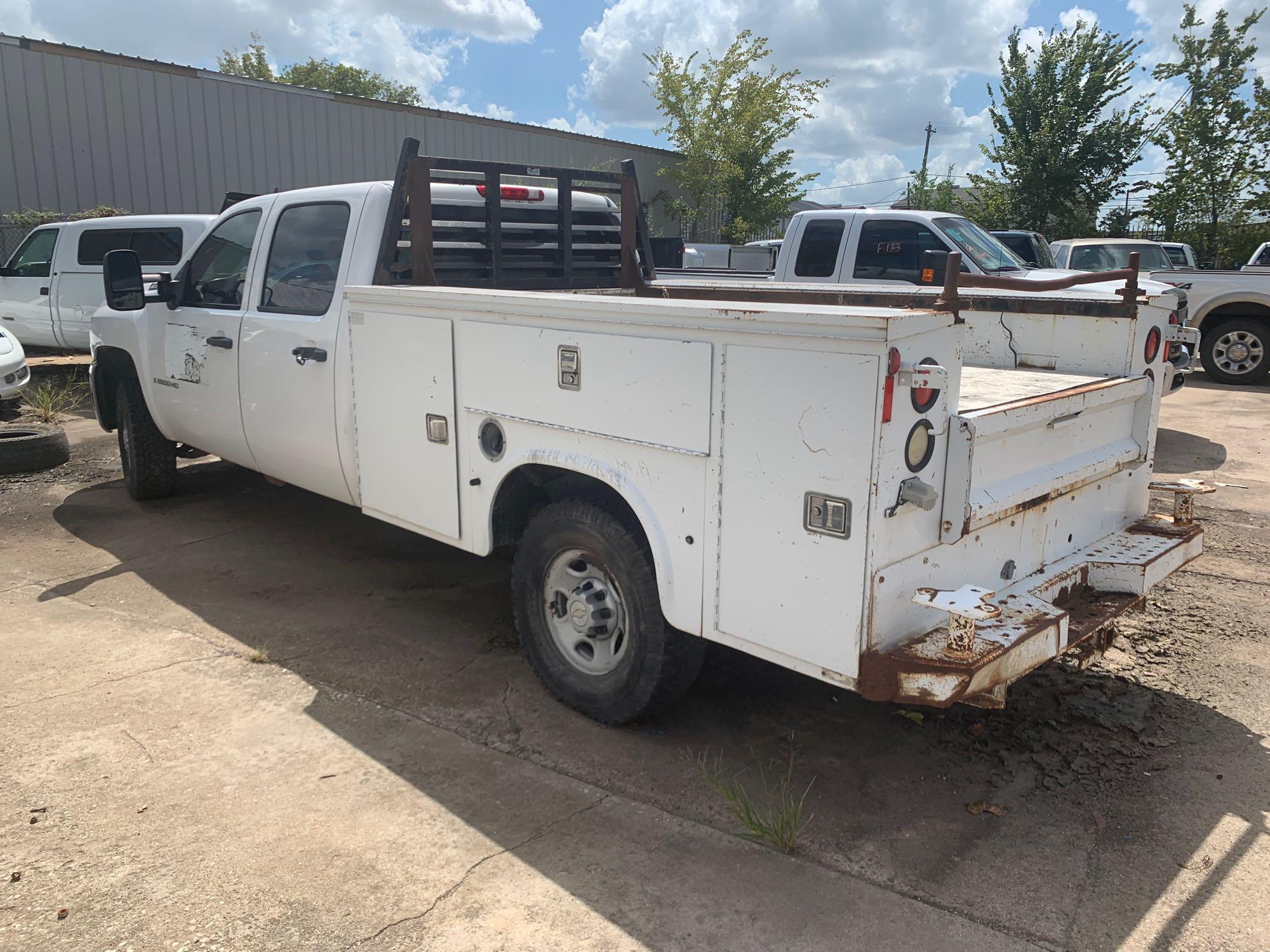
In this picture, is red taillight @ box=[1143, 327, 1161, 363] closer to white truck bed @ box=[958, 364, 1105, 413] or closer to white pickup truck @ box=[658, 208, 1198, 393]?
white truck bed @ box=[958, 364, 1105, 413]

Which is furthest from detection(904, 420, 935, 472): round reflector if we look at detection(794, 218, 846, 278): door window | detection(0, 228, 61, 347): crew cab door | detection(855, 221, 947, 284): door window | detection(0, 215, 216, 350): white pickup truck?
detection(0, 228, 61, 347): crew cab door

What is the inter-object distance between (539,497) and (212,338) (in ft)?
8.41

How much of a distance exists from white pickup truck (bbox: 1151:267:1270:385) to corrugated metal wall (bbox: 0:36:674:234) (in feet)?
56.7

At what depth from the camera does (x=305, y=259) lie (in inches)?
200

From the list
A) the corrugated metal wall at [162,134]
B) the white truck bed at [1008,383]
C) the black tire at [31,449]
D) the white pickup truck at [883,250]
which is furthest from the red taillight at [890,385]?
the corrugated metal wall at [162,134]

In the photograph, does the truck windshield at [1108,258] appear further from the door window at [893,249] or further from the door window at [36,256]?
the door window at [36,256]

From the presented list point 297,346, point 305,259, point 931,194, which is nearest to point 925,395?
point 297,346

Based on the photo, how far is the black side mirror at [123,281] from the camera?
18.8ft

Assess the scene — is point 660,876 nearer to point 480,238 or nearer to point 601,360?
point 601,360

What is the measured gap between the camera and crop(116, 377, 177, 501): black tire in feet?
22.1

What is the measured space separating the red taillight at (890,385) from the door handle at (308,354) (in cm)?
298

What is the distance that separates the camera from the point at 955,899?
2844 mm

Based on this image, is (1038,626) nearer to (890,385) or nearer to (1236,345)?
(890,385)

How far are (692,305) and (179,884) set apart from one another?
2275mm
